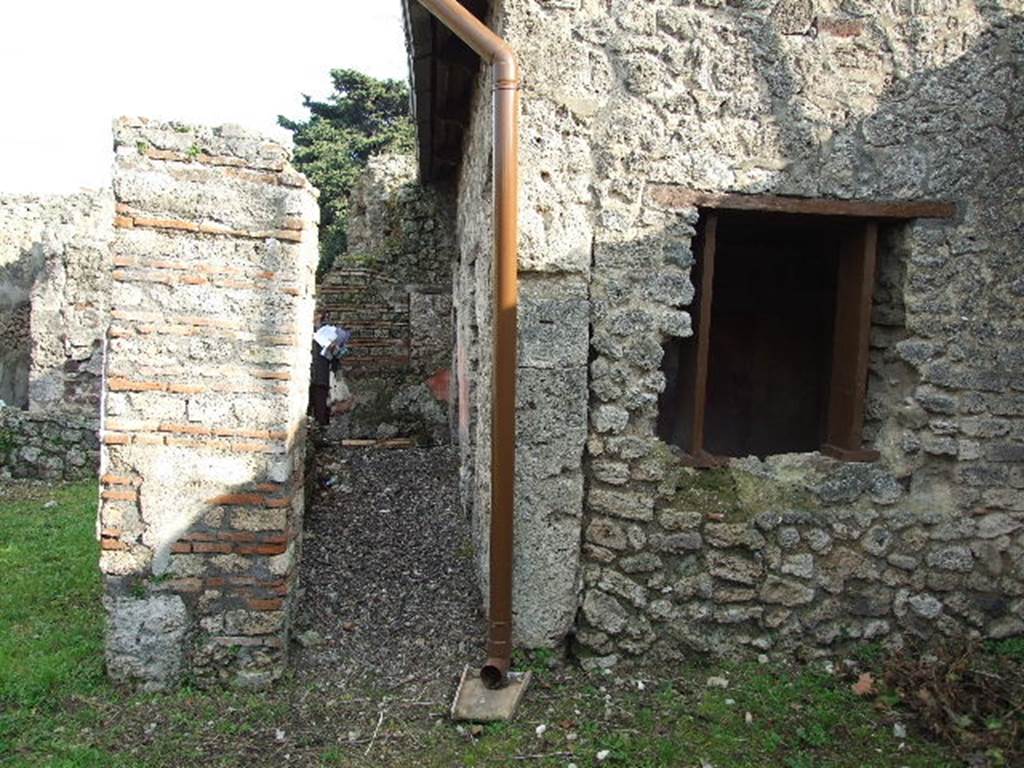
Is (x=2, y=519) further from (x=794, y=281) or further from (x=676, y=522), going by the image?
(x=794, y=281)

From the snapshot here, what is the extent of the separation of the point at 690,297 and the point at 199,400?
7.70ft

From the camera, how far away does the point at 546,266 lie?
3521 mm

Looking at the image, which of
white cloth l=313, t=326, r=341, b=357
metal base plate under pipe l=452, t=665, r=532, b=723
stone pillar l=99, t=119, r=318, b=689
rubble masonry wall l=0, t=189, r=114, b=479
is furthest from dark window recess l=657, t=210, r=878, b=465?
rubble masonry wall l=0, t=189, r=114, b=479

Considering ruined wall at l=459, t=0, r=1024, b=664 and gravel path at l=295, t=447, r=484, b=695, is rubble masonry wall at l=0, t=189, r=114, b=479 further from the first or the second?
ruined wall at l=459, t=0, r=1024, b=664

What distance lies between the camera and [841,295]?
13.3ft

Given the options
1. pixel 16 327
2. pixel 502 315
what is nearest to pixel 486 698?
pixel 502 315

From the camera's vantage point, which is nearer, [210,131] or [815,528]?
[210,131]

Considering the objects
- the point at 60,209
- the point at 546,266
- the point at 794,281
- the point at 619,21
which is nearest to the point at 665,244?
the point at 546,266

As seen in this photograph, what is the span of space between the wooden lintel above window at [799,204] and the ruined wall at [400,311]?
554 centimetres

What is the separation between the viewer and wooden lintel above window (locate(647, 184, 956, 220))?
142 inches

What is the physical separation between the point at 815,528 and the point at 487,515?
5.52 feet

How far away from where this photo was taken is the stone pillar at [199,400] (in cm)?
345

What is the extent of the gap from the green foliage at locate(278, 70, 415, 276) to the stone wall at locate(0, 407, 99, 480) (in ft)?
37.1

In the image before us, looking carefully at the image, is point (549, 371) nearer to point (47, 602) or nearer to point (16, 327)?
point (47, 602)
